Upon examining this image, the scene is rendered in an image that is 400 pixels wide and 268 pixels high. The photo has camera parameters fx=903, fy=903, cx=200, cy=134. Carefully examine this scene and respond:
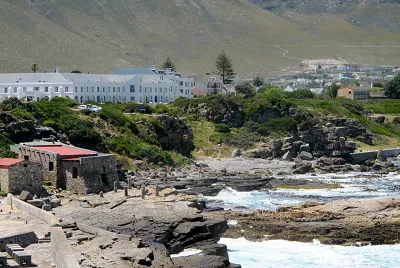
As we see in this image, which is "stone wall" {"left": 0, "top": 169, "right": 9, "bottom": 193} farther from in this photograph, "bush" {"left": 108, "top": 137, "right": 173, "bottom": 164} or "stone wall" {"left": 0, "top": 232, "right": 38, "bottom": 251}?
"bush" {"left": 108, "top": 137, "right": 173, "bottom": 164}

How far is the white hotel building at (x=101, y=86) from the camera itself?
304ft

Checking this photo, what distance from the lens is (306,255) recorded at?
37.8m

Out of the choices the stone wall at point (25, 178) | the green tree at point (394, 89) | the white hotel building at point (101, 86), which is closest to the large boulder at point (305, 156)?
the white hotel building at point (101, 86)

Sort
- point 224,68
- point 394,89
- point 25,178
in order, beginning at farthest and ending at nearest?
1. point 394,89
2. point 224,68
3. point 25,178

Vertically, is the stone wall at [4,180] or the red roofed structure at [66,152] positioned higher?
Result: the red roofed structure at [66,152]

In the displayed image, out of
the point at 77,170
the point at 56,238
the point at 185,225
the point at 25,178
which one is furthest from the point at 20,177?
the point at 56,238

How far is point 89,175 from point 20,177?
3978mm

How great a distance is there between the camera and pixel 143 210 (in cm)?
3916

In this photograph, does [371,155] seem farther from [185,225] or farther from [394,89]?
[394,89]

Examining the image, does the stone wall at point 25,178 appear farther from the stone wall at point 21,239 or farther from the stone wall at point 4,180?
the stone wall at point 21,239

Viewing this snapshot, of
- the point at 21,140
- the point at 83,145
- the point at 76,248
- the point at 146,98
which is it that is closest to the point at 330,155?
the point at 146,98

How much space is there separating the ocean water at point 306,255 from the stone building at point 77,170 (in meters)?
8.77

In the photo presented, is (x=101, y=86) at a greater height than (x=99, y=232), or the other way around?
(x=101, y=86)

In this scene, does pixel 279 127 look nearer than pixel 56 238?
No
